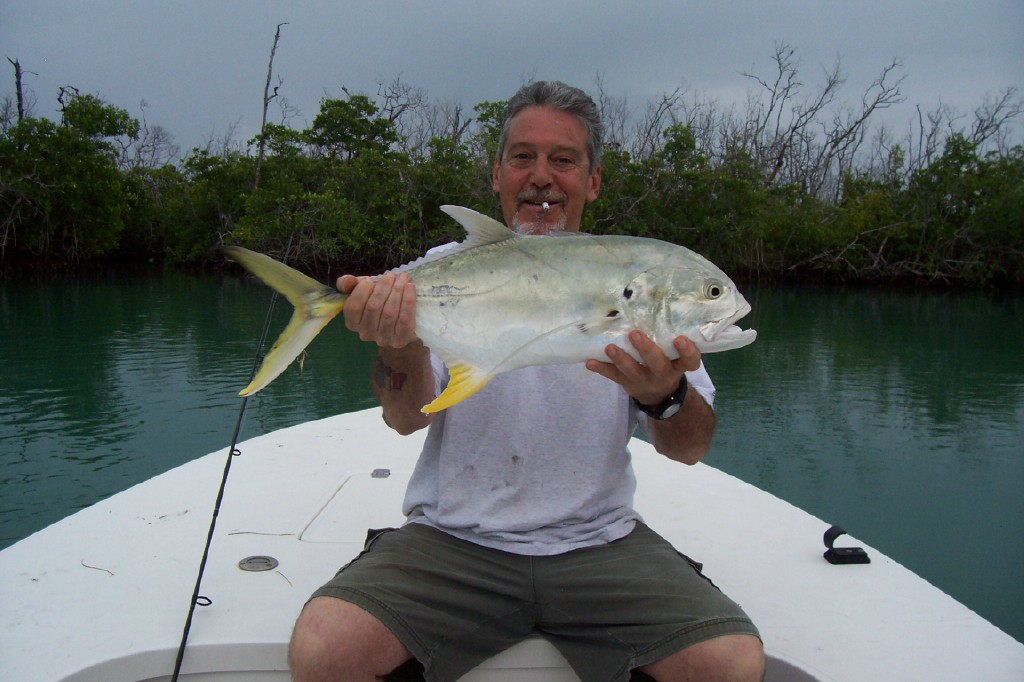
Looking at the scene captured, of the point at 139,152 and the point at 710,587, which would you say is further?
the point at 139,152

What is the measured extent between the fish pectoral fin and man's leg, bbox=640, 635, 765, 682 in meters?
0.91

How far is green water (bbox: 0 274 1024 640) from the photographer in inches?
267

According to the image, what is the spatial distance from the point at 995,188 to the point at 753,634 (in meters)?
41.2

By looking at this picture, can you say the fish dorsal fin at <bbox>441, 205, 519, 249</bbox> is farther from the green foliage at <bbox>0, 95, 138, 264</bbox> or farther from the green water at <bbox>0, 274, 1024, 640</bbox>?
the green foliage at <bbox>0, 95, 138, 264</bbox>

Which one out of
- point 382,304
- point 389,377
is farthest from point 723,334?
point 389,377

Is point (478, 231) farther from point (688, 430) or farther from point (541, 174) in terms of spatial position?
point (688, 430)

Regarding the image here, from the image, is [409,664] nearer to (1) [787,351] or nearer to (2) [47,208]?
(1) [787,351]

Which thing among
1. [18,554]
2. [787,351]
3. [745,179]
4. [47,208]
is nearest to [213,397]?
[18,554]

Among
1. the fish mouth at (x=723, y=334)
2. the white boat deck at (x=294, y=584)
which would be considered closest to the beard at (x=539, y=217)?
the fish mouth at (x=723, y=334)

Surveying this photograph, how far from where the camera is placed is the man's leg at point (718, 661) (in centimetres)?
190

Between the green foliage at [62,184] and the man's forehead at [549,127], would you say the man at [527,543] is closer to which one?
the man's forehead at [549,127]

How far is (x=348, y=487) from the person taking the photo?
140 inches

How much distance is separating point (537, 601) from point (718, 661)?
56 centimetres

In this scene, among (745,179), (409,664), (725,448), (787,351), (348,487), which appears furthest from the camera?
(745,179)
